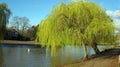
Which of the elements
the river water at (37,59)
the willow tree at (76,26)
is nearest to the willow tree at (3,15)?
the river water at (37,59)

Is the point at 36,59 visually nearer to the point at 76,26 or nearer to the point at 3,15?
the point at 76,26

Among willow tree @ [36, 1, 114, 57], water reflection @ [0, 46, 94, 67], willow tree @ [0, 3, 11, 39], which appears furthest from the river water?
willow tree @ [0, 3, 11, 39]

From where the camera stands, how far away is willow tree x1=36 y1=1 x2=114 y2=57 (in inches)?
1040

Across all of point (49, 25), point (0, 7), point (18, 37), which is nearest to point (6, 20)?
point (0, 7)

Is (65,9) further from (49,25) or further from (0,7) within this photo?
(0,7)

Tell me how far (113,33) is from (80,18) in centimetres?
371

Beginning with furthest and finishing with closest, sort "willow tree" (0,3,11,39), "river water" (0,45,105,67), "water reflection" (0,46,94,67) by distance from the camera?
"willow tree" (0,3,11,39)
"water reflection" (0,46,94,67)
"river water" (0,45,105,67)

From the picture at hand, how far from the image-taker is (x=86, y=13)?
27.3 meters

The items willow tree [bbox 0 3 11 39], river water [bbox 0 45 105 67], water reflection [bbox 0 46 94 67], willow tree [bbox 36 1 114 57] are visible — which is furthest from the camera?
willow tree [bbox 0 3 11 39]

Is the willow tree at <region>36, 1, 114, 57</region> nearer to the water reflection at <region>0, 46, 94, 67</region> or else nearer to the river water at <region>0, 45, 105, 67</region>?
the river water at <region>0, 45, 105, 67</region>

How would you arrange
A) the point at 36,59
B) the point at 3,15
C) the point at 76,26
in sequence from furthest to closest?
the point at 3,15 → the point at 36,59 → the point at 76,26

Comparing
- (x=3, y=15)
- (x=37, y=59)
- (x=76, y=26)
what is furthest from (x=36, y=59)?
(x=3, y=15)

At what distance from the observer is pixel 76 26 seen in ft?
87.8

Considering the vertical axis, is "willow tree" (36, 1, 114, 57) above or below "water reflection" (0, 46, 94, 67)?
above
